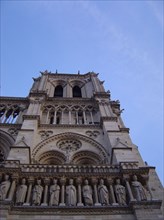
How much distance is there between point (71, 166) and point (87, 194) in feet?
7.38

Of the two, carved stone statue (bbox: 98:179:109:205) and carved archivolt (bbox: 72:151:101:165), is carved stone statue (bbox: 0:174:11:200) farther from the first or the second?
carved archivolt (bbox: 72:151:101:165)

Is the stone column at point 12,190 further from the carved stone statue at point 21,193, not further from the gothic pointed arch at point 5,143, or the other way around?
the gothic pointed arch at point 5,143

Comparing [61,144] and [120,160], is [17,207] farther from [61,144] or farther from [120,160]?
[61,144]

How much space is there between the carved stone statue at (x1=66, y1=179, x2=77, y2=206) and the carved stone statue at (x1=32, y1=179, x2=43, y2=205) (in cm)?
108

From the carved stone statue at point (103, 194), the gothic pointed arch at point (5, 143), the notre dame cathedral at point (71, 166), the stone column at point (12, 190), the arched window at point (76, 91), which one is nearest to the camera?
the notre dame cathedral at point (71, 166)

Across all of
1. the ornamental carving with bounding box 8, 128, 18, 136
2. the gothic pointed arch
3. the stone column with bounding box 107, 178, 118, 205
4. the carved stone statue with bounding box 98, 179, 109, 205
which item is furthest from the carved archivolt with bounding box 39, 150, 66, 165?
the carved stone statue with bounding box 98, 179, 109, 205

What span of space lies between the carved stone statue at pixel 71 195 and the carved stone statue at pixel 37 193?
108 cm

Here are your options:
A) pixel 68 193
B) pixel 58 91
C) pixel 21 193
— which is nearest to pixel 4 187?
pixel 21 193

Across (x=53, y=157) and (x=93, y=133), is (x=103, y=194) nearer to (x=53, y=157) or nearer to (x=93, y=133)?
(x=53, y=157)

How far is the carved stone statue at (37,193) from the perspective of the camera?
37.3 feet

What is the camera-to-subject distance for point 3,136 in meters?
19.2

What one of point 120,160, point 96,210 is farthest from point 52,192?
point 120,160

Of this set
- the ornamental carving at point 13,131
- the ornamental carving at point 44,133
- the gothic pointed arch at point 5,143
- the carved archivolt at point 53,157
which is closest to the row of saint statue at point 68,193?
the carved archivolt at point 53,157

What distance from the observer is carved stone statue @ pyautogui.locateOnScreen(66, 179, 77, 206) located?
451 inches
